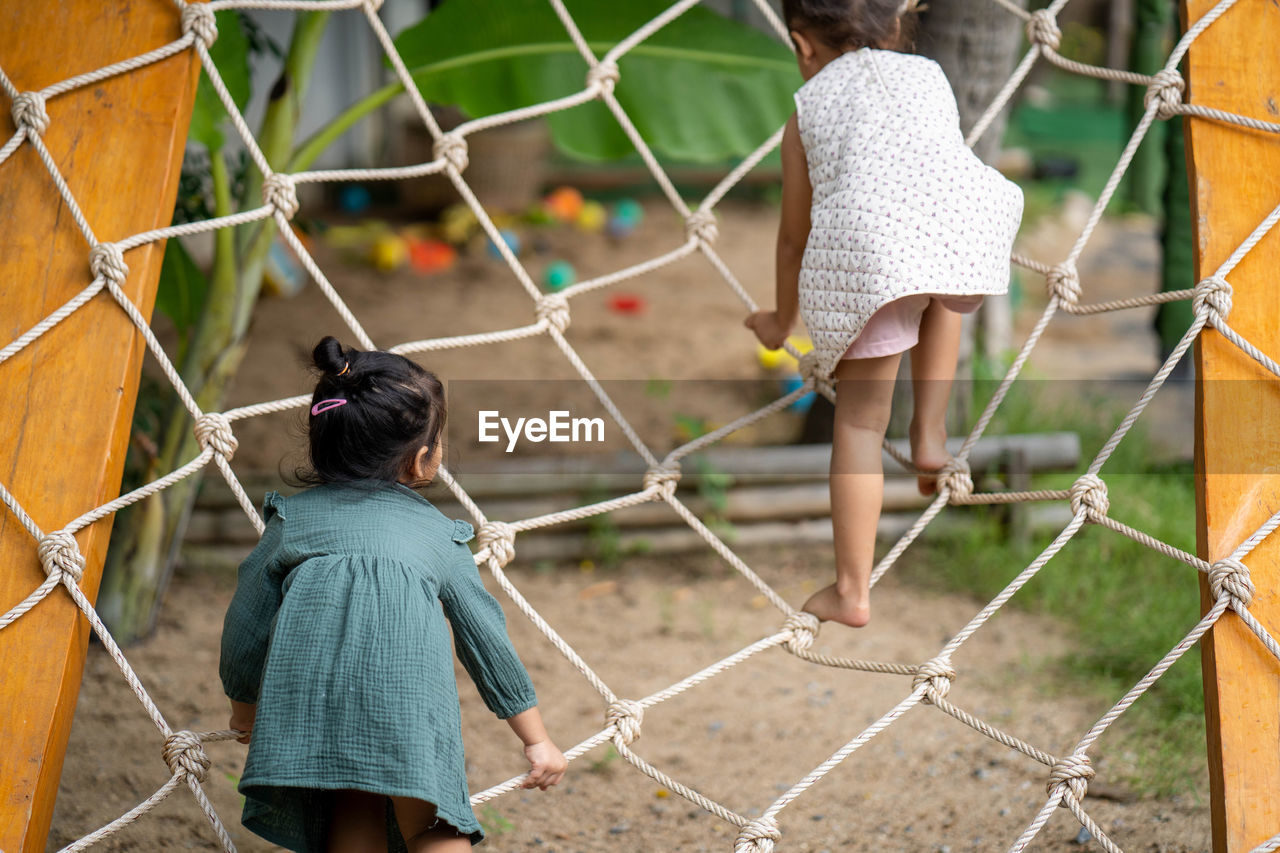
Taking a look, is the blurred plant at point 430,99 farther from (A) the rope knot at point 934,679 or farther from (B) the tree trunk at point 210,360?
(A) the rope knot at point 934,679

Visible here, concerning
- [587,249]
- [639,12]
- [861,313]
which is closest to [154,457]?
[639,12]

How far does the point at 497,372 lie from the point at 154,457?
125cm

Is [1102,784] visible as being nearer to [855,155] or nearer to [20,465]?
[855,155]

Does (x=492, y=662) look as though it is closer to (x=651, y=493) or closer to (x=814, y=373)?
(x=651, y=493)

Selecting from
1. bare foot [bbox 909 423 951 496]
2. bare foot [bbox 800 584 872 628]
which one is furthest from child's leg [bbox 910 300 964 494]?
bare foot [bbox 800 584 872 628]

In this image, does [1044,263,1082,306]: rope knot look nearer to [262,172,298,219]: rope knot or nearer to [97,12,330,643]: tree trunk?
[262,172,298,219]: rope knot

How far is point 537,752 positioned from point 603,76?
1041 mm

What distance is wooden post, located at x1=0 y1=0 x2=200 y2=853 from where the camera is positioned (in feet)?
3.63

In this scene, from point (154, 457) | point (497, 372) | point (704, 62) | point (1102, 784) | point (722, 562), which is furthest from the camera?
point (497, 372)

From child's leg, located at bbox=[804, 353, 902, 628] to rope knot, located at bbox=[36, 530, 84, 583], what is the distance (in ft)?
2.70

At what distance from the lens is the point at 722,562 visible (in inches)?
93.0

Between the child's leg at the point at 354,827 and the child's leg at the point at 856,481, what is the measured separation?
0.55 m

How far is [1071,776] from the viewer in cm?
120

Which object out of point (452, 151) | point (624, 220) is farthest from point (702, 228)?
point (624, 220)
